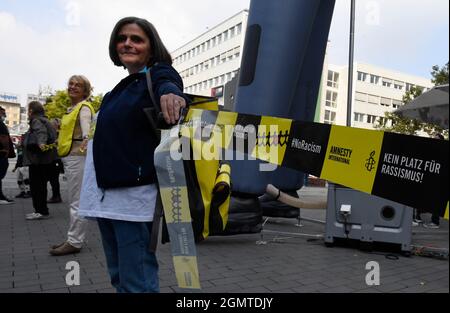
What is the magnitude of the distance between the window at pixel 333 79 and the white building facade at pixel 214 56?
13110mm

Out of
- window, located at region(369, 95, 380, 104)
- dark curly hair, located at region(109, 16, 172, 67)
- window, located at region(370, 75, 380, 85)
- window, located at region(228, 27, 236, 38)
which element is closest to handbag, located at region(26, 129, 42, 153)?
dark curly hair, located at region(109, 16, 172, 67)

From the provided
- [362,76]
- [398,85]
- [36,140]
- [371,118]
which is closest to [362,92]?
[362,76]

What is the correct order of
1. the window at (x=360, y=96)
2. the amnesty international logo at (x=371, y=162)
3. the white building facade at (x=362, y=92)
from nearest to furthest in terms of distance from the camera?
the amnesty international logo at (x=371, y=162), the window at (x=360, y=96), the white building facade at (x=362, y=92)

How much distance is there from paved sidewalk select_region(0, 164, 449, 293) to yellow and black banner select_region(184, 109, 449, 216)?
1.25 meters

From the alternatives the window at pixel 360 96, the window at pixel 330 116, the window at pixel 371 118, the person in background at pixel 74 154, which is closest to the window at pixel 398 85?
the window at pixel 360 96

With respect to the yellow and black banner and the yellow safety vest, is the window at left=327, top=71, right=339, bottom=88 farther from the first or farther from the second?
the yellow and black banner

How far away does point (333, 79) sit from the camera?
55219mm

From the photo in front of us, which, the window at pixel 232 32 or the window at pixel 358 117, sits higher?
the window at pixel 232 32

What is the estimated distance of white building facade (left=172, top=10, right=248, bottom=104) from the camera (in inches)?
1996

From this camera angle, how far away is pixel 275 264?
409 cm

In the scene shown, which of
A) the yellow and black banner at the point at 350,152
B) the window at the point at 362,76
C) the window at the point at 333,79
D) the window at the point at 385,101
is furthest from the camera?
the window at the point at 333,79

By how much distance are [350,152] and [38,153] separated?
5.13 meters

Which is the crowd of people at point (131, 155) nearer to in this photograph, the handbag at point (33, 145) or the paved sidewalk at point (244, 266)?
the paved sidewalk at point (244, 266)

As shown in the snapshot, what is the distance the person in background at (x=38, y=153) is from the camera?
5688 millimetres
